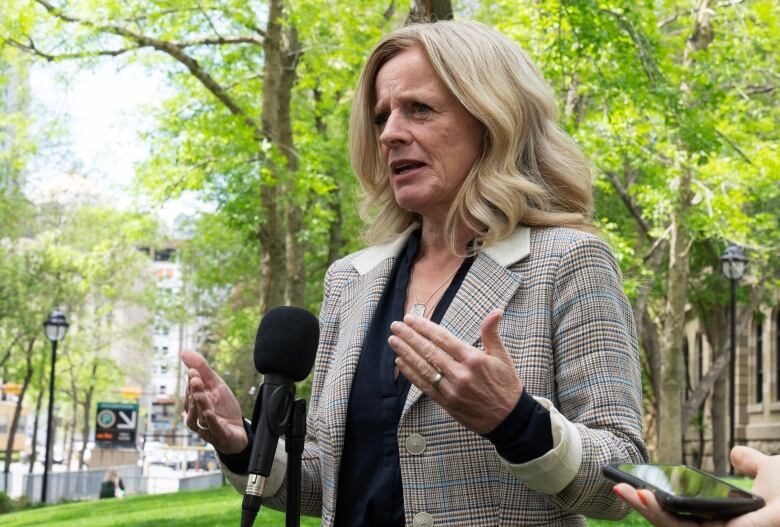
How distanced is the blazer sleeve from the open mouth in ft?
1.94

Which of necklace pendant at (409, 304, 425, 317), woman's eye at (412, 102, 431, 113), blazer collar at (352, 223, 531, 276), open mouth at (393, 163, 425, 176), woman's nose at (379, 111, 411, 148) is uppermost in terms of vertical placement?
woman's eye at (412, 102, 431, 113)

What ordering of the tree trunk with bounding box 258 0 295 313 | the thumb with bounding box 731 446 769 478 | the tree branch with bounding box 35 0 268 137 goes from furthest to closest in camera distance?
the tree trunk with bounding box 258 0 295 313 < the tree branch with bounding box 35 0 268 137 < the thumb with bounding box 731 446 769 478

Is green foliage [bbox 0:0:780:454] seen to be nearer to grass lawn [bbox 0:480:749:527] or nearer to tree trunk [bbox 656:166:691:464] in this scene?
tree trunk [bbox 656:166:691:464]

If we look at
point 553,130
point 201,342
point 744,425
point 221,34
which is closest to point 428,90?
point 553,130

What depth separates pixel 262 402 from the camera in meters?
3.04

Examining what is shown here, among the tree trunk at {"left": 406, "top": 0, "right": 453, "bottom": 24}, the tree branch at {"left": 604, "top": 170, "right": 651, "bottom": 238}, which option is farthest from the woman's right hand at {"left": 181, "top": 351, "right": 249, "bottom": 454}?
the tree branch at {"left": 604, "top": 170, "right": 651, "bottom": 238}

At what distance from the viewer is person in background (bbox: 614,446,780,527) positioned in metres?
2.00

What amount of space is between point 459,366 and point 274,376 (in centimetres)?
64

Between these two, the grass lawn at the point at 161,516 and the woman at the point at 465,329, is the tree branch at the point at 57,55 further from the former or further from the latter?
the woman at the point at 465,329

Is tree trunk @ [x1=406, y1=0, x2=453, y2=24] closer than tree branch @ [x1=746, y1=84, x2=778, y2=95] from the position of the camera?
Yes

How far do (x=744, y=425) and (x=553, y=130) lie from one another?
152ft

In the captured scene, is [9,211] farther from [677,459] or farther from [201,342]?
[677,459]

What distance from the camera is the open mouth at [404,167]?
141 inches

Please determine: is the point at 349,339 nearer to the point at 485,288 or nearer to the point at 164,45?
the point at 485,288
